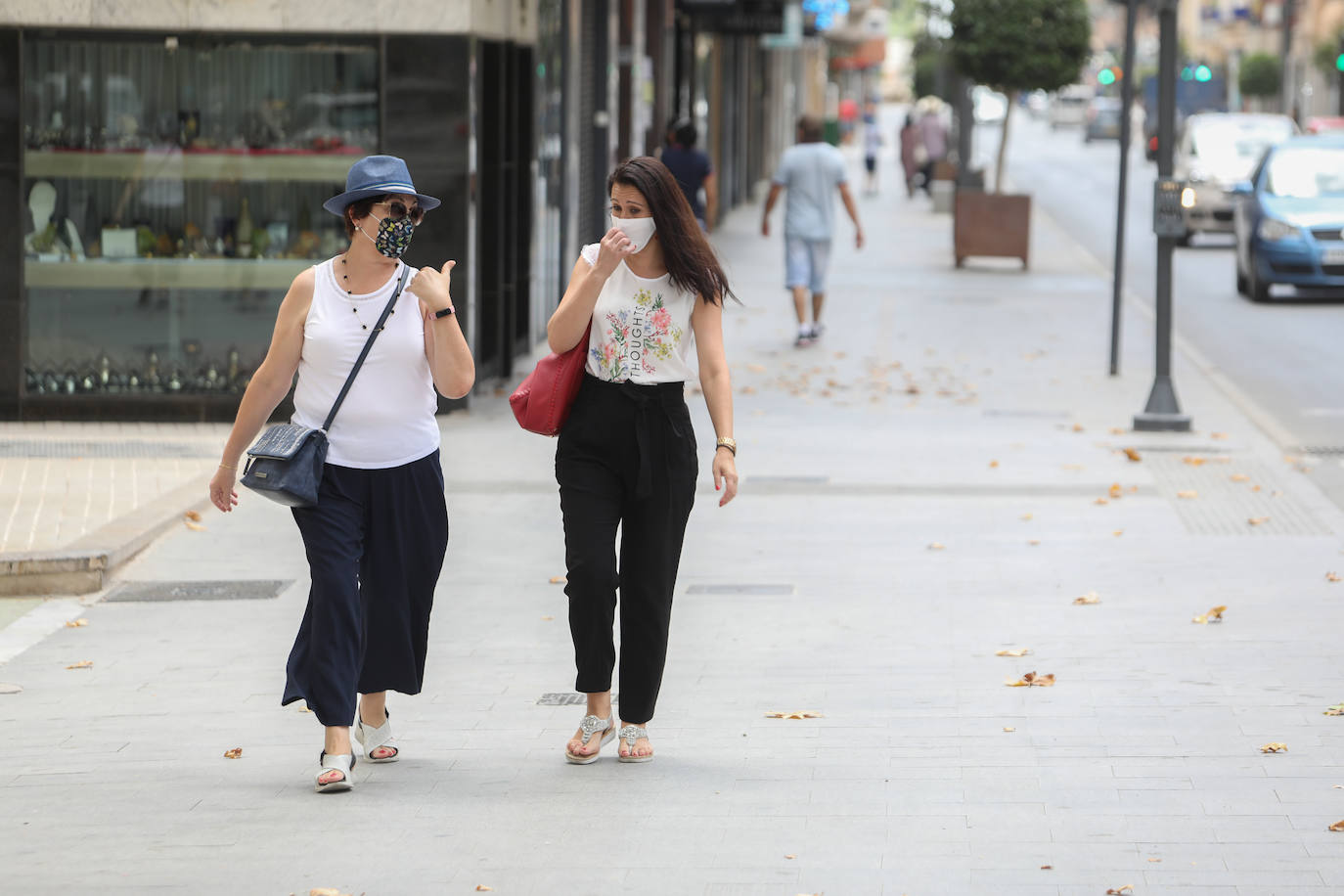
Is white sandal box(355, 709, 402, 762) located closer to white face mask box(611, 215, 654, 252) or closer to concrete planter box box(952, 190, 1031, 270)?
white face mask box(611, 215, 654, 252)

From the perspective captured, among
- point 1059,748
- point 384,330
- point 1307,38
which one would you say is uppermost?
point 1307,38

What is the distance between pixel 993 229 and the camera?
2545 cm

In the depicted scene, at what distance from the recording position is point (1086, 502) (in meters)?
10.5

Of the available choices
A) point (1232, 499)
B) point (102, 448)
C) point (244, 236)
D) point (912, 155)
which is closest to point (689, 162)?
point (244, 236)

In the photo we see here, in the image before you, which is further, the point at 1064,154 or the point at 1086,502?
the point at 1064,154

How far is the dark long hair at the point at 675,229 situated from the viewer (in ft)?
18.8

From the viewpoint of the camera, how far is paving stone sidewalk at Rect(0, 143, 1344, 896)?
16.8ft

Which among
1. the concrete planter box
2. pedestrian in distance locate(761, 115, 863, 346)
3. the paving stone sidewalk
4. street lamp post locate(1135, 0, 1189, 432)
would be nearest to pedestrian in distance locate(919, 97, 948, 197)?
the concrete planter box

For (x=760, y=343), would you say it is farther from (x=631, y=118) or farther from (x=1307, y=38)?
(x=1307, y=38)

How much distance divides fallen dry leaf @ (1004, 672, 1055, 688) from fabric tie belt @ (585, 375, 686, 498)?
1715 mm

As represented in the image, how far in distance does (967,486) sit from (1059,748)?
4826mm

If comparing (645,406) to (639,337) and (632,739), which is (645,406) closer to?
(639,337)

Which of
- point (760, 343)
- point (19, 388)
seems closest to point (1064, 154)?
point (760, 343)

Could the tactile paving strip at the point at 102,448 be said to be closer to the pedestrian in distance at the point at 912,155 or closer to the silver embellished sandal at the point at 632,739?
the silver embellished sandal at the point at 632,739
